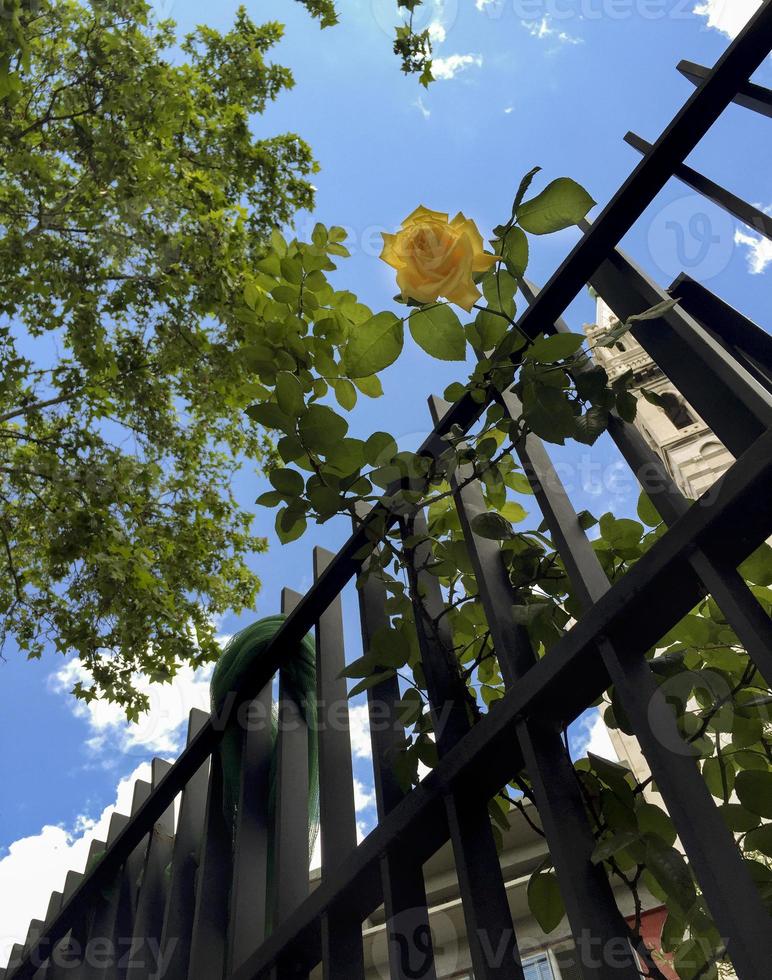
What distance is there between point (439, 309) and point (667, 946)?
0.83m

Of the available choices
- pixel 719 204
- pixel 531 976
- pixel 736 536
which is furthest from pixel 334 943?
pixel 531 976

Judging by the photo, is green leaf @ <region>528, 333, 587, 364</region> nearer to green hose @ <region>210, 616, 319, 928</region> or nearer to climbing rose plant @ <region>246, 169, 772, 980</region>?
climbing rose plant @ <region>246, 169, 772, 980</region>

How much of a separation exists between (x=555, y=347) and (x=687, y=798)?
0.48m

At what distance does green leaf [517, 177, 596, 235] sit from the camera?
2.62 ft

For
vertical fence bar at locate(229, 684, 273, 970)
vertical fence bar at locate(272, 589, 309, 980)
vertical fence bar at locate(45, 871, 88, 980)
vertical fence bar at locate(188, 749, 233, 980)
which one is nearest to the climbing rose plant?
vertical fence bar at locate(272, 589, 309, 980)

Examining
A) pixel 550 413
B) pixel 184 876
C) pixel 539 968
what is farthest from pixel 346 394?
pixel 539 968

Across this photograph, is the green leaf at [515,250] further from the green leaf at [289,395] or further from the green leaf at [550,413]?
the green leaf at [289,395]

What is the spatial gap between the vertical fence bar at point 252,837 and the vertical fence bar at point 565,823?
72cm

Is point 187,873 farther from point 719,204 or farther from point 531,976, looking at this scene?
point 531,976

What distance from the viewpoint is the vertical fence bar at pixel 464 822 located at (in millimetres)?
729

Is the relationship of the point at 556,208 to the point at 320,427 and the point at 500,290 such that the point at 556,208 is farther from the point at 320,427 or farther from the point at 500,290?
the point at 320,427

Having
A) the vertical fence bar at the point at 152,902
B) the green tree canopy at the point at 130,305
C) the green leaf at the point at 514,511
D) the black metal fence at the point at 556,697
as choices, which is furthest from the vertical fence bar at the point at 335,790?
the green tree canopy at the point at 130,305

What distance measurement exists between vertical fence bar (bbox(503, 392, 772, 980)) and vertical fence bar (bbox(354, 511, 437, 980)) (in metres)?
0.36

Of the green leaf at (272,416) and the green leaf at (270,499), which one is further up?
the green leaf at (272,416)
